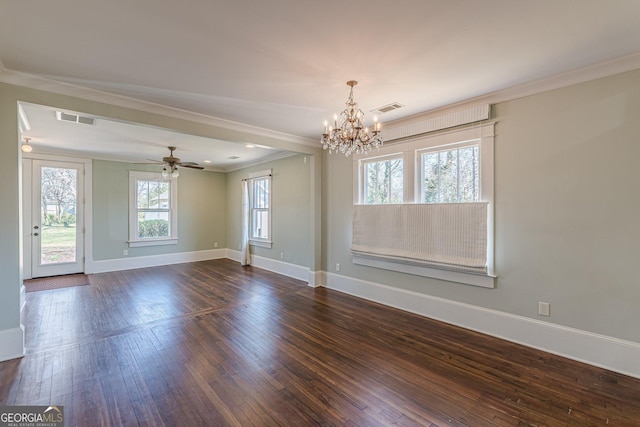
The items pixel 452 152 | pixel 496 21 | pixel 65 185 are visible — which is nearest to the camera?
pixel 496 21

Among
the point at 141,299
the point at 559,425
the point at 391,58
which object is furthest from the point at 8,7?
the point at 559,425

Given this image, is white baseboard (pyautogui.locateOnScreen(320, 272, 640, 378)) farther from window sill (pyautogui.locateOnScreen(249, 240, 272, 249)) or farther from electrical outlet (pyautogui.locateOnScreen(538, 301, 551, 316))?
window sill (pyautogui.locateOnScreen(249, 240, 272, 249))

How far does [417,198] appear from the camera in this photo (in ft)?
12.6

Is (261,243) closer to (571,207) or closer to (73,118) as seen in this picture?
(73,118)

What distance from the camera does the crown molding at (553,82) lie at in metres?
2.42

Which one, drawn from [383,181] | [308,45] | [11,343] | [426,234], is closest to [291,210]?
[383,181]

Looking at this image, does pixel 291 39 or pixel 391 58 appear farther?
pixel 391 58

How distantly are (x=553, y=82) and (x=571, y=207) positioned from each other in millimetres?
1229

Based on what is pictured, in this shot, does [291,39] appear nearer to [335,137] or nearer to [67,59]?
[335,137]

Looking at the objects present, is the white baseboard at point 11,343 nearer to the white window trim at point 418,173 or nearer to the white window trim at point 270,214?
the white window trim at point 418,173

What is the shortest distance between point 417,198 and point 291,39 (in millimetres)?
2570

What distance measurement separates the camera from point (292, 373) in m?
2.42

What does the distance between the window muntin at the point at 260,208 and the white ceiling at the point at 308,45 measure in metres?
3.68

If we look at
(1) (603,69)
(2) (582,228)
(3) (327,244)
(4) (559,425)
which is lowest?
(4) (559,425)
